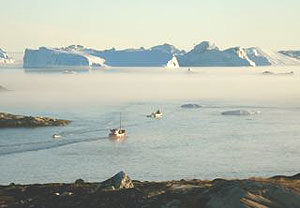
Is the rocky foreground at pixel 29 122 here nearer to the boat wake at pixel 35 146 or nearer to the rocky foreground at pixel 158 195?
the boat wake at pixel 35 146

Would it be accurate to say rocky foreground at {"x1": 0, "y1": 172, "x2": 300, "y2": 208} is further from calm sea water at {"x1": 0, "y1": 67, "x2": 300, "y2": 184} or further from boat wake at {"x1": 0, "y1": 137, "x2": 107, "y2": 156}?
boat wake at {"x1": 0, "y1": 137, "x2": 107, "y2": 156}

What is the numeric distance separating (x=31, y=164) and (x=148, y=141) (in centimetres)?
1828

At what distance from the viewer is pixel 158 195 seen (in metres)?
24.0

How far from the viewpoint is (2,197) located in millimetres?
26938

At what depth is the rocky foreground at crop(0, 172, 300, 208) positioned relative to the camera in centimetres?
2125

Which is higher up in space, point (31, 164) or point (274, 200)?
point (274, 200)

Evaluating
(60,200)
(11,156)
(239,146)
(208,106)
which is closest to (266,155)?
(239,146)

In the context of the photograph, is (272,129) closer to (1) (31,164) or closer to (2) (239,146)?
(2) (239,146)

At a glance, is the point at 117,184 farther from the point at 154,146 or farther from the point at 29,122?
the point at 29,122

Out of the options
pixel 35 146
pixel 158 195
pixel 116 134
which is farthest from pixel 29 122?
pixel 158 195

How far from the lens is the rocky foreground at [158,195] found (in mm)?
21250

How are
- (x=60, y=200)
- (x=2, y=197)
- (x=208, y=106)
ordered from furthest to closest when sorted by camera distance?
(x=208, y=106)
(x=2, y=197)
(x=60, y=200)

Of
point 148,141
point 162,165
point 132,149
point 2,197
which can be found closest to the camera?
point 2,197

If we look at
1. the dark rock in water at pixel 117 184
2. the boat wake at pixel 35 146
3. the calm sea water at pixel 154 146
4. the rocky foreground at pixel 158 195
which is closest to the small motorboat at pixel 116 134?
the calm sea water at pixel 154 146
